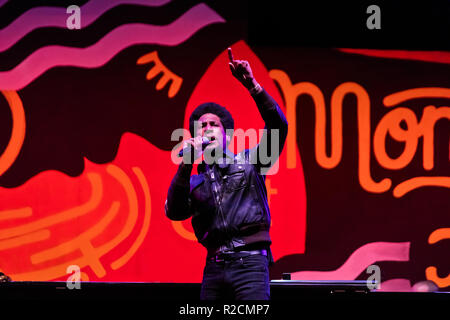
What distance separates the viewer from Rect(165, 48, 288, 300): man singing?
7.82 ft

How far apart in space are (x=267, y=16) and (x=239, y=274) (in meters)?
2.74

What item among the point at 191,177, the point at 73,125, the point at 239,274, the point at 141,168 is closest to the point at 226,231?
the point at 239,274

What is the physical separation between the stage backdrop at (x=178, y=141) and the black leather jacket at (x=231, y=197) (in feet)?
6.37

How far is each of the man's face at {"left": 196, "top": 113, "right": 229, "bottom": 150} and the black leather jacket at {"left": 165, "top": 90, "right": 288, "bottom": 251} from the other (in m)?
0.08

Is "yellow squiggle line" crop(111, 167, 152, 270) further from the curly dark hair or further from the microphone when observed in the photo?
the microphone

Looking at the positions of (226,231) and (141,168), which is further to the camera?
(141,168)

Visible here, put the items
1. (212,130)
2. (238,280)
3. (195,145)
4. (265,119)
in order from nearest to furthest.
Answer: (238,280)
(195,145)
(265,119)
(212,130)

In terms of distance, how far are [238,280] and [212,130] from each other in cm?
76

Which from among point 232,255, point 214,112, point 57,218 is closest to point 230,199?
point 232,255

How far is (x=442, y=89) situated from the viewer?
188 inches

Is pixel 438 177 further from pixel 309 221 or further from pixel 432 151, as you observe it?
pixel 309 221

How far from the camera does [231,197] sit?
100 inches

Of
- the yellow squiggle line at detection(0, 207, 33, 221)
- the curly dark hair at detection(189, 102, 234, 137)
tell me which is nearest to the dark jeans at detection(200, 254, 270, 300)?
the curly dark hair at detection(189, 102, 234, 137)

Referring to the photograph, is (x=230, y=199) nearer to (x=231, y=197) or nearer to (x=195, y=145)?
(x=231, y=197)
